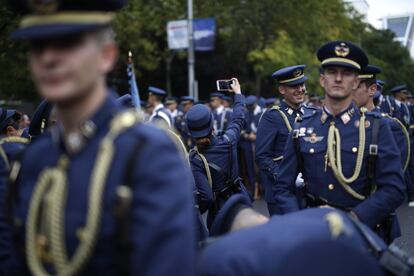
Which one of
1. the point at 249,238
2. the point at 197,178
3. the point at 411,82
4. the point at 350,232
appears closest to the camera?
the point at 249,238

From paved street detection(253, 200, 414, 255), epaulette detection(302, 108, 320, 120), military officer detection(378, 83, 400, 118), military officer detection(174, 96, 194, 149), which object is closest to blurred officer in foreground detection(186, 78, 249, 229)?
epaulette detection(302, 108, 320, 120)

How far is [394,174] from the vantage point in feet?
13.7

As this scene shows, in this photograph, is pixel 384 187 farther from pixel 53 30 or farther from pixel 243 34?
pixel 243 34

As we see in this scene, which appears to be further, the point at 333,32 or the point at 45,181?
the point at 333,32

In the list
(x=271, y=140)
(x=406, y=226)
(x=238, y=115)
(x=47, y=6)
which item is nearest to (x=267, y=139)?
(x=271, y=140)

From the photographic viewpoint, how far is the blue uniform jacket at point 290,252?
241cm

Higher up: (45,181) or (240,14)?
(45,181)

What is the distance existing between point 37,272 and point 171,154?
2.14ft

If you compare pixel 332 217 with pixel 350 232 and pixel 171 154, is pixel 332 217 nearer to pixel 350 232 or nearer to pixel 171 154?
pixel 350 232

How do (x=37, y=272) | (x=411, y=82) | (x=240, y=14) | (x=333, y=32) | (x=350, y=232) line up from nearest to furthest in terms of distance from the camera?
(x=37, y=272) → (x=350, y=232) → (x=240, y=14) → (x=333, y=32) → (x=411, y=82)

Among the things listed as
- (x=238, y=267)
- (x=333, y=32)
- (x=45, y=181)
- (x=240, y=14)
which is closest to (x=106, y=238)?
(x=45, y=181)

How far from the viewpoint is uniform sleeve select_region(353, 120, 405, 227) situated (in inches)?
161

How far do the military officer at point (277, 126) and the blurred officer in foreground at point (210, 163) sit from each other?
38cm

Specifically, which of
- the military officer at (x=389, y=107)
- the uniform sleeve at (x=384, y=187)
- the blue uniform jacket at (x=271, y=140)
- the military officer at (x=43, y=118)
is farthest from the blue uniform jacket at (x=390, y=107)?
the military officer at (x=43, y=118)
